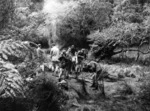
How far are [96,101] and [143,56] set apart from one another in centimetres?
772

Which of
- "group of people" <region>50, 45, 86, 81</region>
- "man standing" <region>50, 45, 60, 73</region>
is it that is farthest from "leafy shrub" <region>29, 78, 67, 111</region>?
→ "man standing" <region>50, 45, 60, 73</region>

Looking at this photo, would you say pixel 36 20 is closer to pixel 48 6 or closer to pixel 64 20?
pixel 64 20

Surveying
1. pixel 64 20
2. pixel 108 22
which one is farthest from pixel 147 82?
pixel 64 20

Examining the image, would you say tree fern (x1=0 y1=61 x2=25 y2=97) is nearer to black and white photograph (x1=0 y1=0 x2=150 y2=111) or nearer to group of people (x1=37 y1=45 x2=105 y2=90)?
black and white photograph (x1=0 y1=0 x2=150 y2=111)

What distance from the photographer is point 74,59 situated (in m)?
9.31

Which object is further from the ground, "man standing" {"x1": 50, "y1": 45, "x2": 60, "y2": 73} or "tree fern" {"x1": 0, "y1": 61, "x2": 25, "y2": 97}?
"tree fern" {"x1": 0, "y1": 61, "x2": 25, "y2": 97}

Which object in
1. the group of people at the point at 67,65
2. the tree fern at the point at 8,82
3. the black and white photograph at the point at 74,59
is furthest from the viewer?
the group of people at the point at 67,65

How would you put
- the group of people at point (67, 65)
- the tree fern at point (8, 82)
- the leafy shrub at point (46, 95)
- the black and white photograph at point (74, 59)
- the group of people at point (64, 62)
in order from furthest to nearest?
the group of people at point (64, 62)
the group of people at point (67, 65)
the leafy shrub at point (46, 95)
the black and white photograph at point (74, 59)
the tree fern at point (8, 82)

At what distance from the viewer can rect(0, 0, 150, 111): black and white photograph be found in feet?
13.3

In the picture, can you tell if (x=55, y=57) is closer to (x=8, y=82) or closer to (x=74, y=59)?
→ (x=74, y=59)

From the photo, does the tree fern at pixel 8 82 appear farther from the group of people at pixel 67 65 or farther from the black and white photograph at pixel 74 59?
the group of people at pixel 67 65

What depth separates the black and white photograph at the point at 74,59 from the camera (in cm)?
404

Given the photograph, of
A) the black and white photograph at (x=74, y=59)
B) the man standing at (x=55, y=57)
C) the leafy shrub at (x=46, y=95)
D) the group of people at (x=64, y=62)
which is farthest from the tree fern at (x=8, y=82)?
the man standing at (x=55, y=57)

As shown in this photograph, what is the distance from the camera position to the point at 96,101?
252 inches
